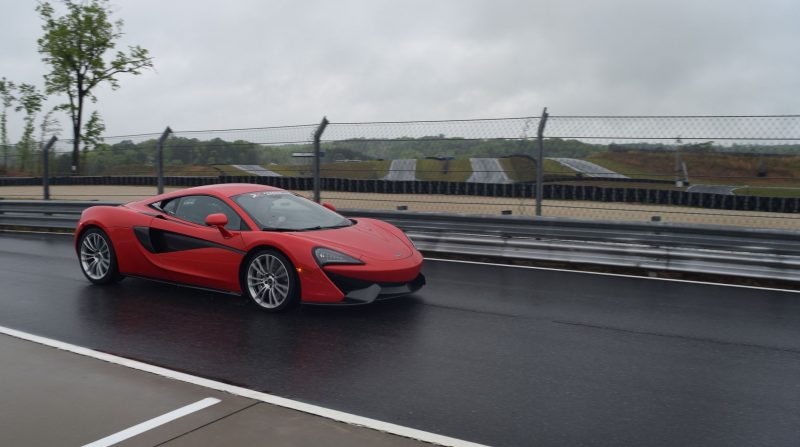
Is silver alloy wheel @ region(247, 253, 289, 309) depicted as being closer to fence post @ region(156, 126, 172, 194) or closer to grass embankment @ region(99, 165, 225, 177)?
grass embankment @ region(99, 165, 225, 177)

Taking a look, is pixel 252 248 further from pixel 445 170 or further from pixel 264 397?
pixel 445 170

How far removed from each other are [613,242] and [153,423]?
7.04m

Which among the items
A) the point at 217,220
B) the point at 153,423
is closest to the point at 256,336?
the point at 217,220

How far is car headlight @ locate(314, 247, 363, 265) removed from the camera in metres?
6.52

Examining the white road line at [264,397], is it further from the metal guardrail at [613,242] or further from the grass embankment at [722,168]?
the grass embankment at [722,168]

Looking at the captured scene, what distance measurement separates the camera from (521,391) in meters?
4.69

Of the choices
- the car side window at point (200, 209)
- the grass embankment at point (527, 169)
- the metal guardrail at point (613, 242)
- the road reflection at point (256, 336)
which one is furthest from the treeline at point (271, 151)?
the car side window at point (200, 209)

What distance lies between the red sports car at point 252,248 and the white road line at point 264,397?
5.70 ft

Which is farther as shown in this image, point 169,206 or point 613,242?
point 613,242

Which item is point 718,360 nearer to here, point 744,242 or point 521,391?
point 521,391

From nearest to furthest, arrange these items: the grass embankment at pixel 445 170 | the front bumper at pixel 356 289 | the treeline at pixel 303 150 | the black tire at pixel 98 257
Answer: the front bumper at pixel 356 289
the black tire at pixel 98 257
the treeline at pixel 303 150
the grass embankment at pixel 445 170

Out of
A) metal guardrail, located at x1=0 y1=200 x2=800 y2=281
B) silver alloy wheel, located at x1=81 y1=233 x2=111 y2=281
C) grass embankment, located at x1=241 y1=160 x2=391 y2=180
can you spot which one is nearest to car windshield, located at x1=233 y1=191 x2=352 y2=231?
silver alloy wheel, located at x1=81 y1=233 x2=111 y2=281

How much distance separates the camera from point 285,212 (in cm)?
752

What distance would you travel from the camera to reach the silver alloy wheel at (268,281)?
22.3 ft
